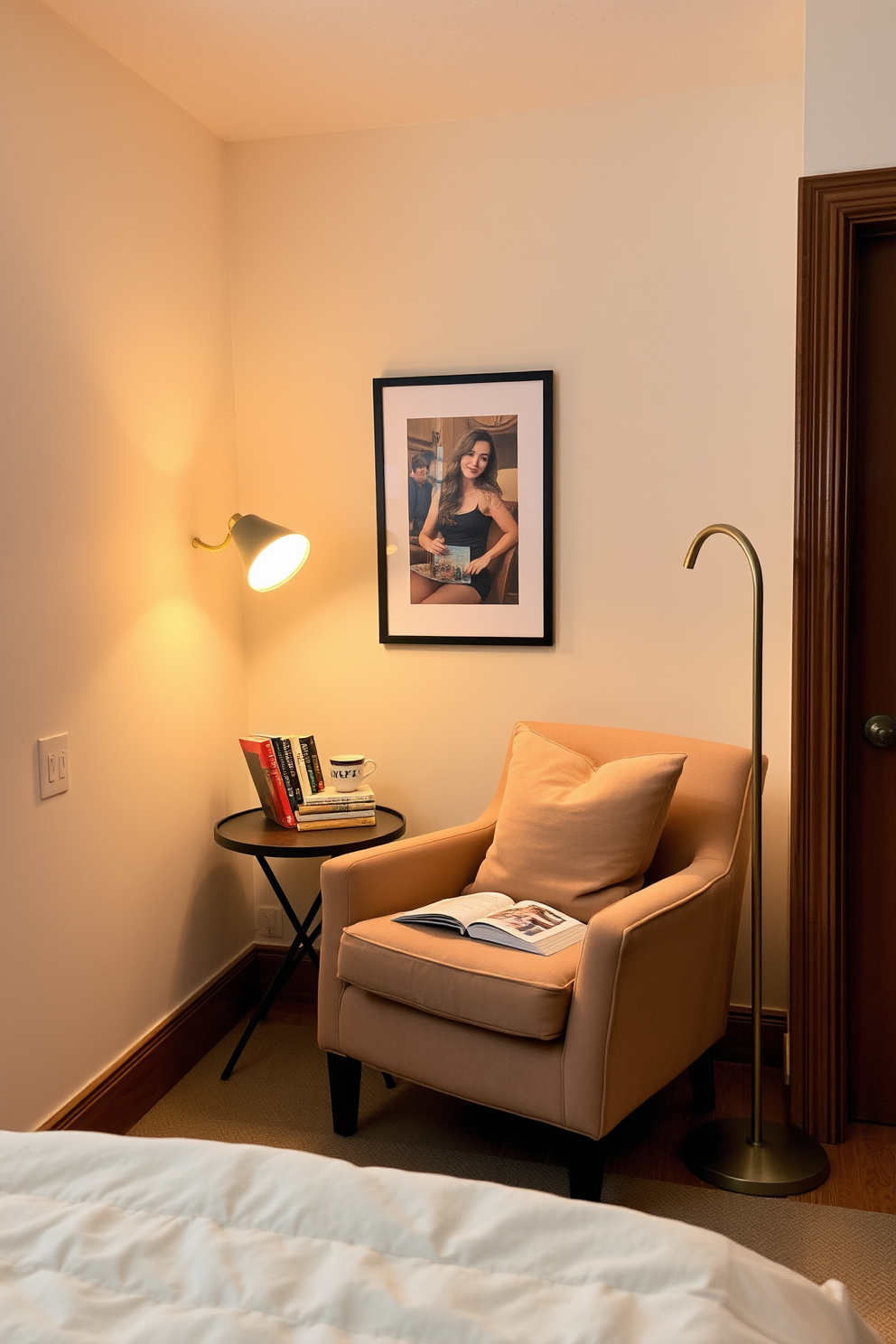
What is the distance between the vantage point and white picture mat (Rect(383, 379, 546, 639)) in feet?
10.00

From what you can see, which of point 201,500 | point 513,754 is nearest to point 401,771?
point 513,754

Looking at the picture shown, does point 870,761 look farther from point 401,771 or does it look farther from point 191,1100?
point 191,1100

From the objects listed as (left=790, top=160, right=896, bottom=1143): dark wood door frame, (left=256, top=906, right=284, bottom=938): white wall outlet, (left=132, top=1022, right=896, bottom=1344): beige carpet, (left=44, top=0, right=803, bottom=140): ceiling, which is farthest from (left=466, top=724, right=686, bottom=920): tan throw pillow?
(left=44, top=0, right=803, bottom=140): ceiling

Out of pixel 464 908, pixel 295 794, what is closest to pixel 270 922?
pixel 295 794

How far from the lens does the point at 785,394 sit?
9.37 ft

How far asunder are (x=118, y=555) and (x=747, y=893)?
75.7 inches

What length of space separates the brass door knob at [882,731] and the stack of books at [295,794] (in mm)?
1306

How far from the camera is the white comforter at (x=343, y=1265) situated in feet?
2.87

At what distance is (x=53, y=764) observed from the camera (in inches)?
93.2

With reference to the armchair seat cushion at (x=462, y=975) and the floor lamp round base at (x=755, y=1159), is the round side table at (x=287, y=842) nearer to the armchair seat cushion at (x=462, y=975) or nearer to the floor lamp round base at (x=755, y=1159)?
the armchair seat cushion at (x=462, y=975)

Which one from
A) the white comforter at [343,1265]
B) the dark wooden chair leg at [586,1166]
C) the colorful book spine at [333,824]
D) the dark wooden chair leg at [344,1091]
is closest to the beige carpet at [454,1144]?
the dark wooden chair leg at [344,1091]

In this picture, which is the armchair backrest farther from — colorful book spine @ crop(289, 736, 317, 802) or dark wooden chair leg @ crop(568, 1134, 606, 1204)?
colorful book spine @ crop(289, 736, 317, 802)

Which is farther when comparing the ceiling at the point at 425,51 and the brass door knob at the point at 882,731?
the brass door knob at the point at 882,731

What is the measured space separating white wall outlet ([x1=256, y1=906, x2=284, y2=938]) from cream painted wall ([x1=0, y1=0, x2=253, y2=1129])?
15 cm
